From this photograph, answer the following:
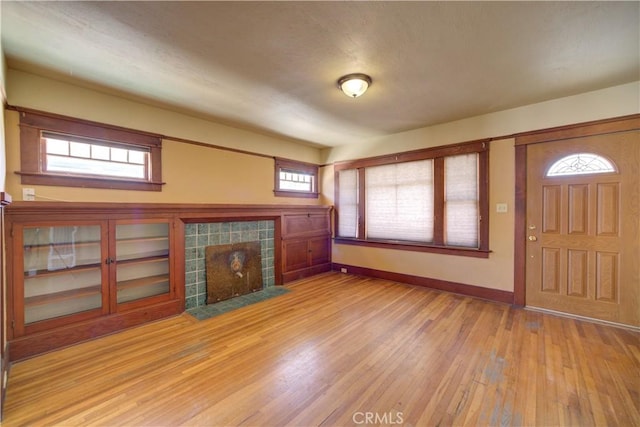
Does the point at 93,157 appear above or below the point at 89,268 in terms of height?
above

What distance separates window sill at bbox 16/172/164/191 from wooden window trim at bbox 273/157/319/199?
2.00 metres

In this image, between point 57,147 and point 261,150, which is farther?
point 261,150

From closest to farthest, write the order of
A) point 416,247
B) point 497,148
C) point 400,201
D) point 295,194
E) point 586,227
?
point 586,227
point 497,148
point 416,247
point 400,201
point 295,194

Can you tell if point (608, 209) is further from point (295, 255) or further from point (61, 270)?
point (61, 270)

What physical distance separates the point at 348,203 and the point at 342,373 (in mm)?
3675

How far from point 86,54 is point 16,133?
110 centimetres

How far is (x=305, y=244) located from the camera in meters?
5.18

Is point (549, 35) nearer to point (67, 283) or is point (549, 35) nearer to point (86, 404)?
point (86, 404)

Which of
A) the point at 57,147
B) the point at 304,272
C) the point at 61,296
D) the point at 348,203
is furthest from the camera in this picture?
the point at 348,203

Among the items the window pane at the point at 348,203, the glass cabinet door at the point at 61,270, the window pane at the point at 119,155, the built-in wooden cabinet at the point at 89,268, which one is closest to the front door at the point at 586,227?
the window pane at the point at 348,203

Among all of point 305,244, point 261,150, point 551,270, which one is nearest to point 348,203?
point 305,244

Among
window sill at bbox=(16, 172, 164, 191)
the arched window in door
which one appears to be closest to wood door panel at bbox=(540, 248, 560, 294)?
the arched window in door

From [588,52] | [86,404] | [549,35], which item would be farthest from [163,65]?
[588,52]

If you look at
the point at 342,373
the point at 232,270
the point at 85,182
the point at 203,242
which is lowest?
the point at 342,373
